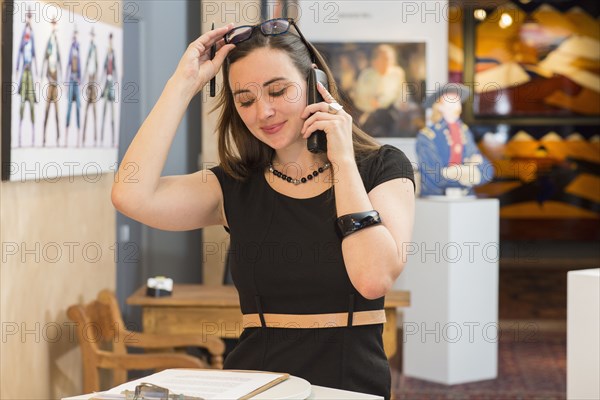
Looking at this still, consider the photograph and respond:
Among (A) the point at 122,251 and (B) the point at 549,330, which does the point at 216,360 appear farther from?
(B) the point at 549,330

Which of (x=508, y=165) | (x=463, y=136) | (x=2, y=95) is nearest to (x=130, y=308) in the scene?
(x=463, y=136)

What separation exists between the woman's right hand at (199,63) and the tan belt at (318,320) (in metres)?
0.55

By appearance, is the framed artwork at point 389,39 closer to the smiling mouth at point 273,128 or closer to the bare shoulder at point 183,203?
the bare shoulder at point 183,203

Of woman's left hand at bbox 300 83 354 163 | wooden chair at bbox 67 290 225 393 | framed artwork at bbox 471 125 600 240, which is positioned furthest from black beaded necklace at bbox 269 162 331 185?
framed artwork at bbox 471 125 600 240

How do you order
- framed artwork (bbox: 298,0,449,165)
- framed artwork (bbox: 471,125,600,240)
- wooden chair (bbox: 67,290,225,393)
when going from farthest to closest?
framed artwork (bbox: 471,125,600,240)
framed artwork (bbox: 298,0,449,165)
wooden chair (bbox: 67,290,225,393)

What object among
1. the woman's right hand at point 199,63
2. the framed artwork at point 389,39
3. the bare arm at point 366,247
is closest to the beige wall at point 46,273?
the woman's right hand at point 199,63

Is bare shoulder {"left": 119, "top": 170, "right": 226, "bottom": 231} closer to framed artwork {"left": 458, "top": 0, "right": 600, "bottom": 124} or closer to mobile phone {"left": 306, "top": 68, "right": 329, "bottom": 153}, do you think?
mobile phone {"left": 306, "top": 68, "right": 329, "bottom": 153}

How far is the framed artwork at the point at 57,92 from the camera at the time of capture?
3.12m

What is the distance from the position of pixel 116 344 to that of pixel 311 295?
2414mm

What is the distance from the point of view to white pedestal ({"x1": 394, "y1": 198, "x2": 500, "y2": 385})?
620cm

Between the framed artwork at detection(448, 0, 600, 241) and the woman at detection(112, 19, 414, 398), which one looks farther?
the framed artwork at detection(448, 0, 600, 241)

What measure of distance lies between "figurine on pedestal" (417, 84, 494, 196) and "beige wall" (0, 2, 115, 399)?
8.72 ft

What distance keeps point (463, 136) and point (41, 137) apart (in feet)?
12.2

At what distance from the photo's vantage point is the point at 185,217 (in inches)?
86.6
